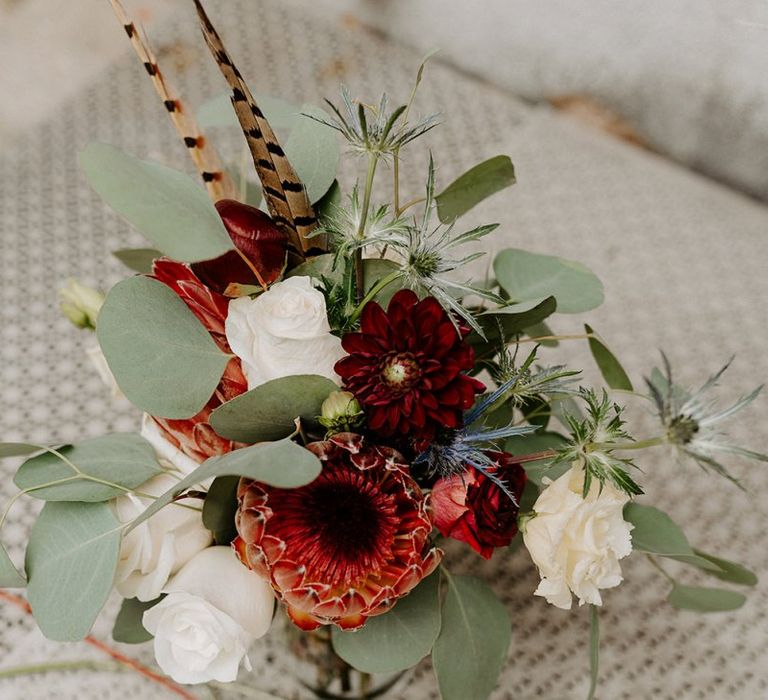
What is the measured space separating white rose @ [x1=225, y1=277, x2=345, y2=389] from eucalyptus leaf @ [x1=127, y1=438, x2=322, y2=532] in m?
0.05

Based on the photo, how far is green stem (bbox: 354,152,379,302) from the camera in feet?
1.45

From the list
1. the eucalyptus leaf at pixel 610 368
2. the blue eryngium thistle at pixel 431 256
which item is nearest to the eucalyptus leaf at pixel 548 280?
the eucalyptus leaf at pixel 610 368

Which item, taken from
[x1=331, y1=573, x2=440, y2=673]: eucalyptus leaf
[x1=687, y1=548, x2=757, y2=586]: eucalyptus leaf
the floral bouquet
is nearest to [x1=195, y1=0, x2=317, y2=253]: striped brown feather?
the floral bouquet

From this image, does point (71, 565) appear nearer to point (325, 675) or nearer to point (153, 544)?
point (153, 544)

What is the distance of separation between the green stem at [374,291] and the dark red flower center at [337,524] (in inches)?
3.3

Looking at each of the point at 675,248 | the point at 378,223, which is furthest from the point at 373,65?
the point at 378,223

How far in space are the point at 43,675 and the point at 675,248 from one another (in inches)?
29.8

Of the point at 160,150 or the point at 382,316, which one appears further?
the point at 160,150

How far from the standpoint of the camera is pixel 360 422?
46 cm

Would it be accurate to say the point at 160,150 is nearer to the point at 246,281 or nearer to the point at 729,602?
the point at 246,281

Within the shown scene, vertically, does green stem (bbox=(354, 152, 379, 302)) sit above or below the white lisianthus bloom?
above

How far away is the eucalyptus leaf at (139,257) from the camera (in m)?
0.60

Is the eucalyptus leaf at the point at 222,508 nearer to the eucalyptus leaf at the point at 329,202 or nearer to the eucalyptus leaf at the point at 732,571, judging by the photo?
the eucalyptus leaf at the point at 329,202

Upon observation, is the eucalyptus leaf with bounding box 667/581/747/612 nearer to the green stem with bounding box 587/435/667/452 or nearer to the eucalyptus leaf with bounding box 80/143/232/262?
the green stem with bounding box 587/435/667/452
